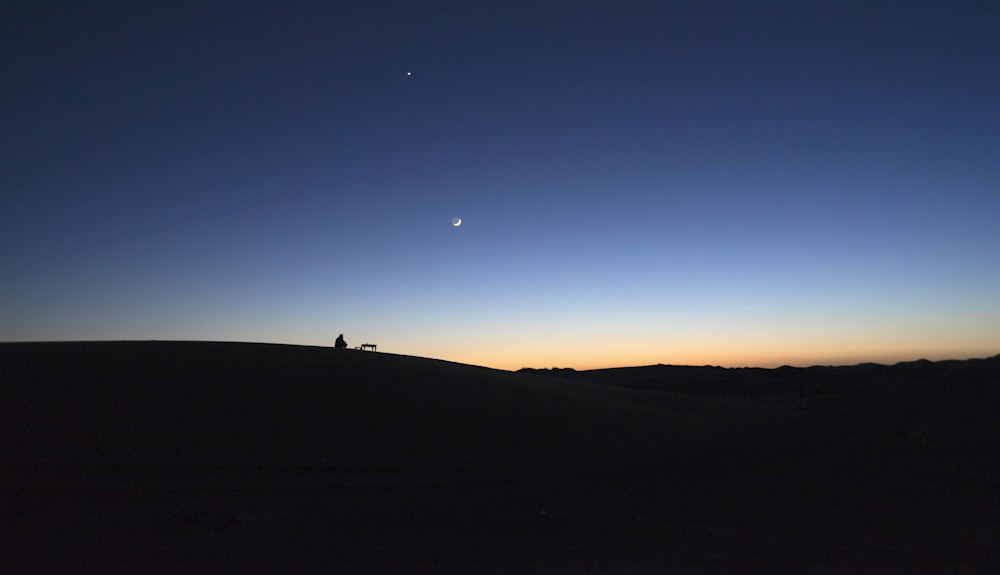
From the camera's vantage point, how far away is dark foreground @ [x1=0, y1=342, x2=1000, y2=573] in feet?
31.8

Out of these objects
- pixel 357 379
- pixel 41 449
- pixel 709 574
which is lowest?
pixel 709 574

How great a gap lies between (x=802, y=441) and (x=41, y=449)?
20832 millimetres

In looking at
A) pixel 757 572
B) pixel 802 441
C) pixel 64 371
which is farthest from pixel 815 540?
pixel 64 371

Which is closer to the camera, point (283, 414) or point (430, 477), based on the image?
point (430, 477)

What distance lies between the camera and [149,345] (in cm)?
3006

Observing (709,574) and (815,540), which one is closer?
(709,574)

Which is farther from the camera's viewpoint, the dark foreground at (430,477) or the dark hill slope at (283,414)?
the dark hill slope at (283,414)

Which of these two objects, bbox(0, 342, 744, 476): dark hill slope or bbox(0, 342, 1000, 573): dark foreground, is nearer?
bbox(0, 342, 1000, 573): dark foreground

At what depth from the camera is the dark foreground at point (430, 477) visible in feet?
31.8

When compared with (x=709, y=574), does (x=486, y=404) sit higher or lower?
higher

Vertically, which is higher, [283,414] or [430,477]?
[283,414]

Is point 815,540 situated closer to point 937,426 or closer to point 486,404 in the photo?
point 486,404

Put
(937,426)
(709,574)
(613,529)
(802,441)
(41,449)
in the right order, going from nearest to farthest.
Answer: (709,574) → (613,529) → (41,449) → (802,441) → (937,426)

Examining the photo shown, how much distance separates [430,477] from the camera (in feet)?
50.2
